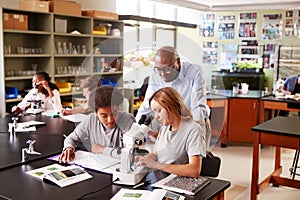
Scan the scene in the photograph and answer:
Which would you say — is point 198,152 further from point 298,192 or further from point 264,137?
point 298,192

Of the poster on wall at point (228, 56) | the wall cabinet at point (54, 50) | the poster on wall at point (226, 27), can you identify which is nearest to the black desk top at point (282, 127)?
the wall cabinet at point (54, 50)

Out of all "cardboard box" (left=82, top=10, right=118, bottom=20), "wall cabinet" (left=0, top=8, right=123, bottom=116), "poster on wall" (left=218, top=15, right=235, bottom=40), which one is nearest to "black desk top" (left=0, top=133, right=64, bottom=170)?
"wall cabinet" (left=0, top=8, right=123, bottom=116)

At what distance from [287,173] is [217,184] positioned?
2.67m

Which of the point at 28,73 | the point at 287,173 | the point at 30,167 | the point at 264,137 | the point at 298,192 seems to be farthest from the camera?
the point at 28,73

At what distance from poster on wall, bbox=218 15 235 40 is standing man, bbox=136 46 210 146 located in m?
6.75

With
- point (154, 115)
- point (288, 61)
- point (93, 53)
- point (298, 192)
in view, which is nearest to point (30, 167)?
point (154, 115)

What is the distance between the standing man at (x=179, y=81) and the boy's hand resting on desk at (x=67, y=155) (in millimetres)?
525

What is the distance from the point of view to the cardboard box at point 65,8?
487 centimetres

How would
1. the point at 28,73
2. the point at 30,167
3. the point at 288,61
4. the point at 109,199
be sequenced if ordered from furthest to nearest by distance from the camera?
the point at 288,61 < the point at 28,73 < the point at 30,167 < the point at 109,199

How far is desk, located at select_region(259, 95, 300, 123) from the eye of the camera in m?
4.81

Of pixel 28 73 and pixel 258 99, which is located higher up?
pixel 28 73

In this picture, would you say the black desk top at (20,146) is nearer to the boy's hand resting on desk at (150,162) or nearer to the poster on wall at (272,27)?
the boy's hand resting on desk at (150,162)

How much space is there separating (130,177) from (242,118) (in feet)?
12.2

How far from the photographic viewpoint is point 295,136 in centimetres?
284
